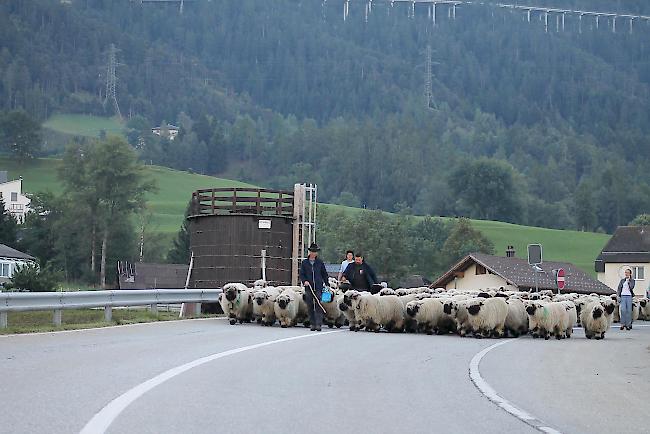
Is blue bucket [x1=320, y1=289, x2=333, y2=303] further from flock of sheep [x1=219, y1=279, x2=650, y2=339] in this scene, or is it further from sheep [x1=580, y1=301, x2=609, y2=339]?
sheep [x1=580, y1=301, x2=609, y2=339]

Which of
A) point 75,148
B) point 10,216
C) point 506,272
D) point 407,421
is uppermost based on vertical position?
point 75,148

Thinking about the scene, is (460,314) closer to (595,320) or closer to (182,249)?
(595,320)

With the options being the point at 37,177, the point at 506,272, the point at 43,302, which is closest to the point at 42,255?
the point at 506,272

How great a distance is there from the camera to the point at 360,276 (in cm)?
2692

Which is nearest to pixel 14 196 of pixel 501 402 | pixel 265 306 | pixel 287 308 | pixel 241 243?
pixel 241 243

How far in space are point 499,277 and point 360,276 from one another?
4062 centimetres

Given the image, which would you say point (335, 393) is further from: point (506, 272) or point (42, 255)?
point (42, 255)

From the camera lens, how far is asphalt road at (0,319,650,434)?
9609mm

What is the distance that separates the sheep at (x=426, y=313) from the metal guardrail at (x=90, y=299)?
687 cm

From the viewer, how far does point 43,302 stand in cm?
2295

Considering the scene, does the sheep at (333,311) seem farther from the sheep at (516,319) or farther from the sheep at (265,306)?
the sheep at (516,319)

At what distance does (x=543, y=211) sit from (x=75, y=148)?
298 ft

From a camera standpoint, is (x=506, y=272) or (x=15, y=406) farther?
(x=506, y=272)

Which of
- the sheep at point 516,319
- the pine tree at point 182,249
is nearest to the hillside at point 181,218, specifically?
the pine tree at point 182,249
